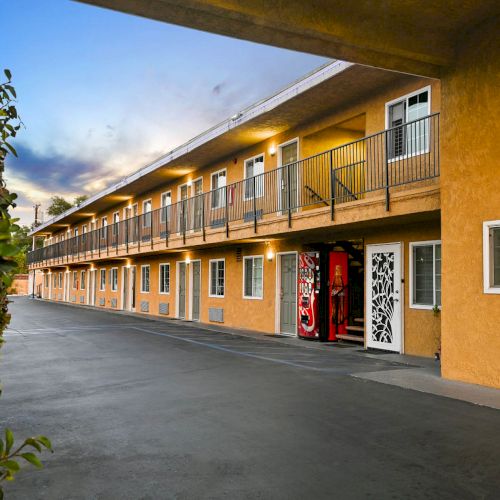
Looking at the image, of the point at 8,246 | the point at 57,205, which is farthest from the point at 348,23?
the point at 57,205

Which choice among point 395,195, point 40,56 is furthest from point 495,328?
point 40,56

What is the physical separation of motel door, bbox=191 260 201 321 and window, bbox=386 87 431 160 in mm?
11446

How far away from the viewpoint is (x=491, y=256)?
810cm

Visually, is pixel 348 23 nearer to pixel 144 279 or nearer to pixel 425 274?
pixel 425 274

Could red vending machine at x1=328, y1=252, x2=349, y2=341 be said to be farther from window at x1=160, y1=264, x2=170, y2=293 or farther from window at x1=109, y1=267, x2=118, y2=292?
window at x1=109, y1=267, x2=118, y2=292

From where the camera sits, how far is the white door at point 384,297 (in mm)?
11844

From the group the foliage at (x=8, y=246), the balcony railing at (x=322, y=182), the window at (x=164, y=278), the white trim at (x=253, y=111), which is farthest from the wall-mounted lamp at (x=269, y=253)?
the foliage at (x=8, y=246)

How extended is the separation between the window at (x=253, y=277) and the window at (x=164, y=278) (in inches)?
288

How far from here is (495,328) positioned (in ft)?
26.0

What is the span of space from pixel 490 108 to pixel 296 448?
19.9 ft

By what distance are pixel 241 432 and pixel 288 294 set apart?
34.9 ft

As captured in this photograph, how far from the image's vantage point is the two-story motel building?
11156mm

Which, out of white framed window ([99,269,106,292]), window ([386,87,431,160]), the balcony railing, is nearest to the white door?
the balcony railing

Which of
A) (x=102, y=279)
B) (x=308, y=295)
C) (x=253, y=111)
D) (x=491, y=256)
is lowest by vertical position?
(x=308, y=295)
